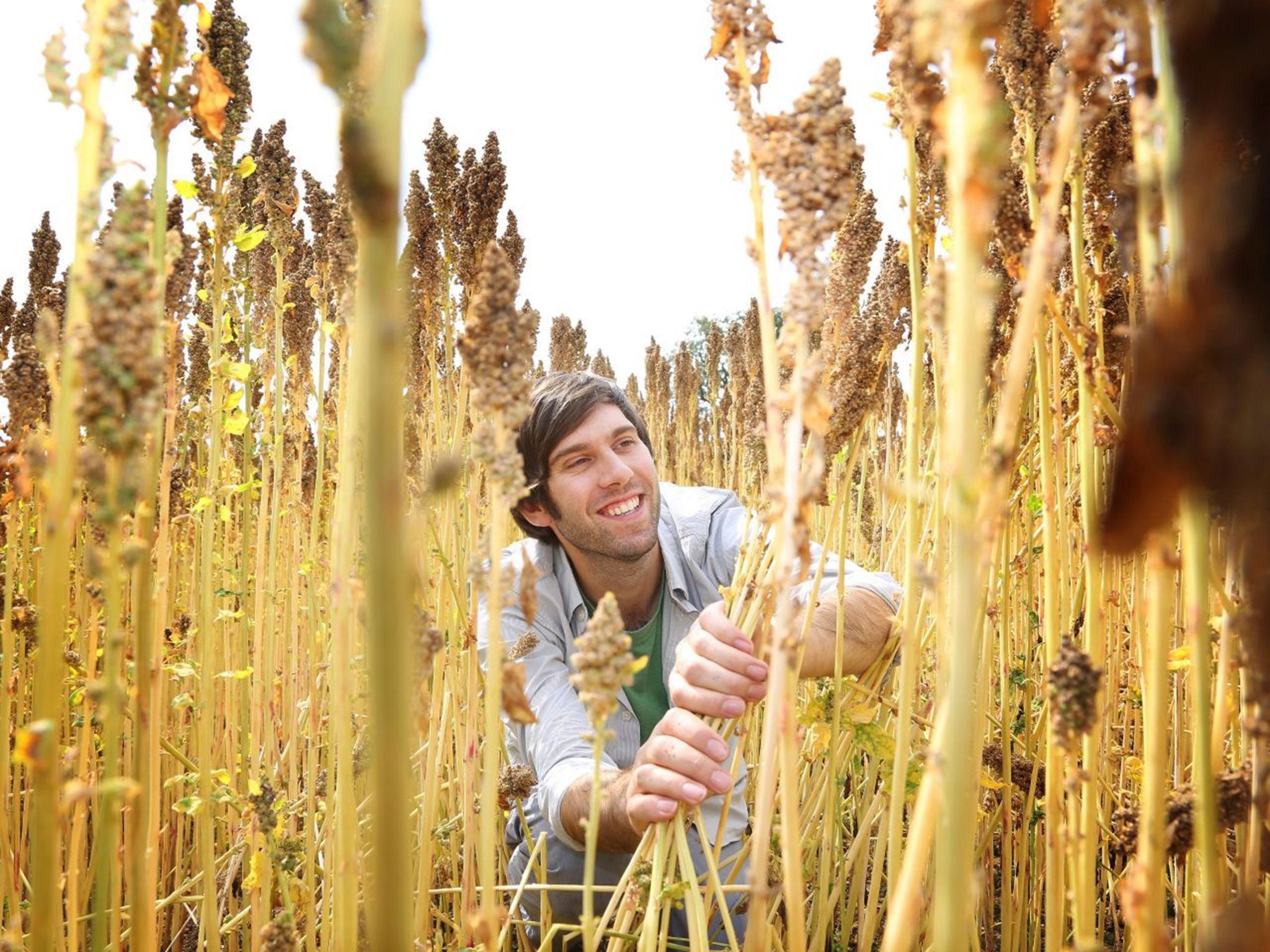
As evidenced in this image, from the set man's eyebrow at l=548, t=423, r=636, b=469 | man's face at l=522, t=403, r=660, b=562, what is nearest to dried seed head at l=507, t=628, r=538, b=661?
man's face at l=522, t=403, r=660, b=562

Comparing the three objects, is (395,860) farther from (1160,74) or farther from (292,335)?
(292,335)

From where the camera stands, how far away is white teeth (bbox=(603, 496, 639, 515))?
2016 mm

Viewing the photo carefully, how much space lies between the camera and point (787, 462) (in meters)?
0.49

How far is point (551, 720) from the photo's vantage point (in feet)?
5.69

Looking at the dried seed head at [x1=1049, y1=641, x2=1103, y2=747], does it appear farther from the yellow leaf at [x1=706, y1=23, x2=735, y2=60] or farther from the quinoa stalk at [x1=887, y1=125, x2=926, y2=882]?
the yellow leaf at [x1=706, y1=23, x2=735, y2=60]

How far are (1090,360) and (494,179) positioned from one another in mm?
833

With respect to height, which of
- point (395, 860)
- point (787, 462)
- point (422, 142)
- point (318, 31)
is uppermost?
point (422, 142)

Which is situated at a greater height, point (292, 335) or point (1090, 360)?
point (292, 335)

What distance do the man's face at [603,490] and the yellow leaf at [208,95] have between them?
1484mm

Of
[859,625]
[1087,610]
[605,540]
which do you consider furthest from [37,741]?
[605,540]

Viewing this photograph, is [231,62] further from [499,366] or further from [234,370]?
[499,366]

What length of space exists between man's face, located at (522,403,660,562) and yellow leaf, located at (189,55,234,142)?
148cm

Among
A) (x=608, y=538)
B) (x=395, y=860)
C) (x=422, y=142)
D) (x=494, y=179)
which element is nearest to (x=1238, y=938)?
(x=395, y=860)

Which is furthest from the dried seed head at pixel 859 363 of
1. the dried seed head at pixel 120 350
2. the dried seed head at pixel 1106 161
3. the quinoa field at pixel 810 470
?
the dried seed head at pixel 120 350
